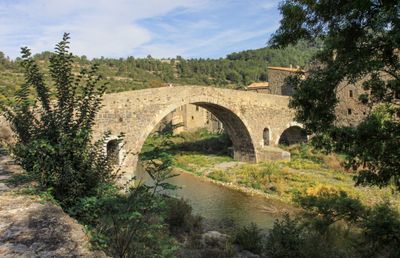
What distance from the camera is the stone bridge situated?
1409cm

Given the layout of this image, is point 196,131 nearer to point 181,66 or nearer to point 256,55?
point 181,66

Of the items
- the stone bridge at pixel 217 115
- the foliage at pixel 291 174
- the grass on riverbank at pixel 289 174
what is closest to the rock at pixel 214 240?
the grass on riverbank at pixel 289 174

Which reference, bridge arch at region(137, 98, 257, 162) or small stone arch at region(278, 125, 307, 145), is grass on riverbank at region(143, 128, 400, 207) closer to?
bridge arch at region(137, 98, 257, 162)

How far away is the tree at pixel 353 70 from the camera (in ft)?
15.8

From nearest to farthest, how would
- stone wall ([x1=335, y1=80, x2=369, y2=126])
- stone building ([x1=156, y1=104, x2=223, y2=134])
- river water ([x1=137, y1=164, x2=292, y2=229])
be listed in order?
1. river water ([x1=137, y1=164, x2=292, y2=229])
2. stone wall ([x1=335, y1=80, x2=369, y2=126])
3. stone building ([x1=156, y1=104, x2=223, y2=134])

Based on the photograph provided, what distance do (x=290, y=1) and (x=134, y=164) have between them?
1062cm

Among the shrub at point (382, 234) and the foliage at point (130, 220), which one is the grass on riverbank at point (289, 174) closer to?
the shrub at point (382, 234)

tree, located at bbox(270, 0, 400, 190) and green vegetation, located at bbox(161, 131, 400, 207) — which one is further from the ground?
tree, located at bbox(270, 0, 400, 190)

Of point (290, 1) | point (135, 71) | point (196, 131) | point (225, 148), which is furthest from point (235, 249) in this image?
point (135, 71)

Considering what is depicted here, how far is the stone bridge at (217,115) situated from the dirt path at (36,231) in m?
9.41

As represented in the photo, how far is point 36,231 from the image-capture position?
3016 millimetres

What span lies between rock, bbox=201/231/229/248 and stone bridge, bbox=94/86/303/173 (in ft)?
16.8

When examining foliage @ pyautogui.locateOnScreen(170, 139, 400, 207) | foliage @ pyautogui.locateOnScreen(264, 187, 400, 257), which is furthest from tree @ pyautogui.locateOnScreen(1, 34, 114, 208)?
foliage @ pyautogui.locateOnScreen(170, 139, 400, 207)

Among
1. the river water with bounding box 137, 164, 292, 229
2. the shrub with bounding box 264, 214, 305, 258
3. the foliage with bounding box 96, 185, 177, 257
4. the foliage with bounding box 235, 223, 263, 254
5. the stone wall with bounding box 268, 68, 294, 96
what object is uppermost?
the stone wall with bounding box 268, 68, 294, 96
